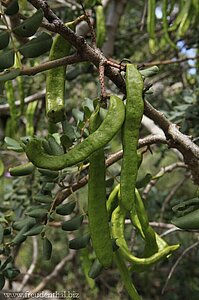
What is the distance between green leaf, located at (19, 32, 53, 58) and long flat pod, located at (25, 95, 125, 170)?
19 cm

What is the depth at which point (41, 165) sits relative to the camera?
0.62 meters

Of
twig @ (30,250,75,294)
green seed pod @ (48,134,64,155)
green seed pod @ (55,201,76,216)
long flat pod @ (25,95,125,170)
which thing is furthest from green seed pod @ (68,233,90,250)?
twig @ (30,250,75,294)

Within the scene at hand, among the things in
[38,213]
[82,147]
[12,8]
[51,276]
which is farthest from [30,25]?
[51,276]

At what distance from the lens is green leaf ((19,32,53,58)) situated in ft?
2.46

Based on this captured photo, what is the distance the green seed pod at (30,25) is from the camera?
0.69m

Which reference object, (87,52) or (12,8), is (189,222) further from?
(12,8)

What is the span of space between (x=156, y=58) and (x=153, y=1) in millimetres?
1191

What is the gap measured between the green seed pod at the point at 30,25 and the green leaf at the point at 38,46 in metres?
0.02

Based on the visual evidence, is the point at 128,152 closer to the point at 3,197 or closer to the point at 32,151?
the point at 32,151

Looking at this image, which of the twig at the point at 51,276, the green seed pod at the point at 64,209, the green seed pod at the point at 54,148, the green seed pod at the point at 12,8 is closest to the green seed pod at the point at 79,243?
the green seed pod at the point at 64,209

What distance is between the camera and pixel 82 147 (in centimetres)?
61

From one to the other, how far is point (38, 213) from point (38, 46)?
0.34 m

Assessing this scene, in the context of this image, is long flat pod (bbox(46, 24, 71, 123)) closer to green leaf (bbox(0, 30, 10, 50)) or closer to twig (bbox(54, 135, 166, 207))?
green leaf (bbox(0, 30, 10, 50))

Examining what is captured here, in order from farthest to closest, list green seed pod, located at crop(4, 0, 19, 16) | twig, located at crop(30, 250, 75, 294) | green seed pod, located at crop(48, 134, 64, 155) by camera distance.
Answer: twig, located at crop(30, 250, 75, 294) → green seed pod, located at crop(48, 134, 64, 155) → green seed pod, located at crop(4, 0, 19, 16)
